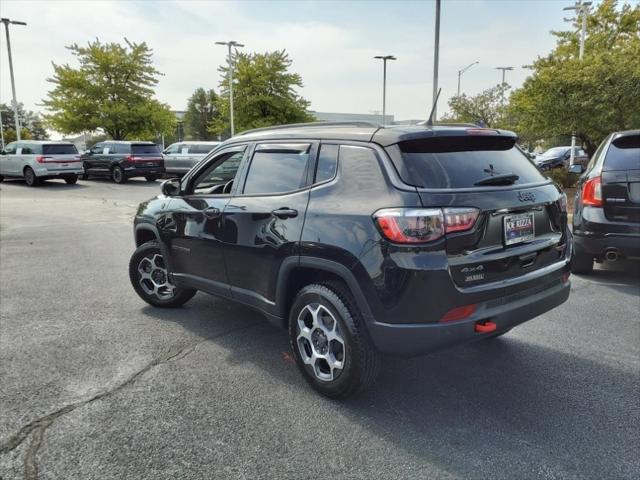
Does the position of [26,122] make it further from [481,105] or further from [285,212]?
[285,212]

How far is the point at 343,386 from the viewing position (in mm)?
3078

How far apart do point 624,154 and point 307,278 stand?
13.7ft

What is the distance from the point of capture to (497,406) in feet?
10.2

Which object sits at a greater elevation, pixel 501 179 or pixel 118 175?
pixel 501 179

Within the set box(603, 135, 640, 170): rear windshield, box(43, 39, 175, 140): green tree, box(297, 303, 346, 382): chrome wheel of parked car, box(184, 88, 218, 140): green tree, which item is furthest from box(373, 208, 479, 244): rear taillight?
box(184, 88, 218, 140): green tree

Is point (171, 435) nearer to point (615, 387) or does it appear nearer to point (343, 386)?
point (343, 386)

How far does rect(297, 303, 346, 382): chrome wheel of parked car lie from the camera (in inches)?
123

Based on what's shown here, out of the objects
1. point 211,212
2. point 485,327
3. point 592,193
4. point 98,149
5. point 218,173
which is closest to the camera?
point 485,327

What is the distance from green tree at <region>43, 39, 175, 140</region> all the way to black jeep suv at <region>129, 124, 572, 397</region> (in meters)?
32.3

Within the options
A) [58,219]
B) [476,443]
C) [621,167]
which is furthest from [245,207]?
[58,219]

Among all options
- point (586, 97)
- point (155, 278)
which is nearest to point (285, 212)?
point (155, 278)

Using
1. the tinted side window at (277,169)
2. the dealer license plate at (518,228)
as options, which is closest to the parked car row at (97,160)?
the tinted side window at (277,169)

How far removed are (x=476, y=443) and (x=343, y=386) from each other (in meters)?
0.81

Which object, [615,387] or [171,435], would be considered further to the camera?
[615,387]
